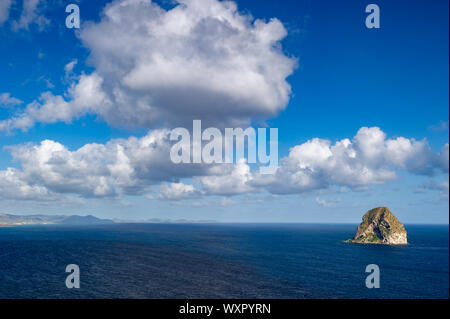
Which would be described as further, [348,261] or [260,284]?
[348,261]

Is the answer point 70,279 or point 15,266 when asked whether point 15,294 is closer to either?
point 70,279

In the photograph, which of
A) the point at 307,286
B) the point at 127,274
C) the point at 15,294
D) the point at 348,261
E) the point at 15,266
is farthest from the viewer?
the point at 348,261
